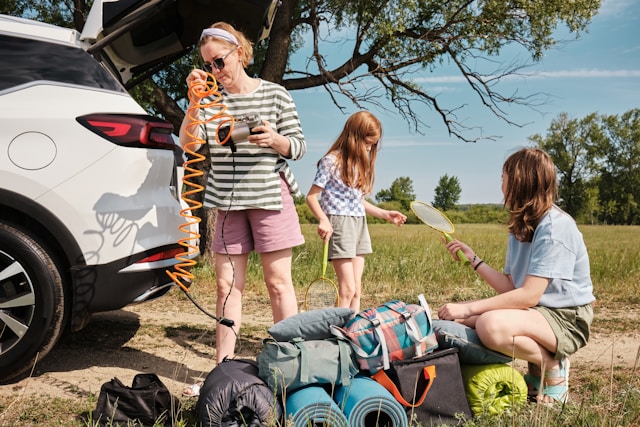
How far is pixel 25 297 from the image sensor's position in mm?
3211

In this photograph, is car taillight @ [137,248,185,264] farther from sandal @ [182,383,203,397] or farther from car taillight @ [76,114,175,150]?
sandal @ [182,383,203,397]

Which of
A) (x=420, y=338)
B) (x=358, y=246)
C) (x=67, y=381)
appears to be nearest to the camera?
(x=420, y=338)

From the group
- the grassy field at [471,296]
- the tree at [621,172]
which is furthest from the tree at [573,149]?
the grassy field at [471,296]

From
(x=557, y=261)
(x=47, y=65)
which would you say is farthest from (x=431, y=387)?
(x=47, y=65)

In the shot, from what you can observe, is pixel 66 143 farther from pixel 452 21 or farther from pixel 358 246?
pixel 452 21

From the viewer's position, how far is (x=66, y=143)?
10.5ft

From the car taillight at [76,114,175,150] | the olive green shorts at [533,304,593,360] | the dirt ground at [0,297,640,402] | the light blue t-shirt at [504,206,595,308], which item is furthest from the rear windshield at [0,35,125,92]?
the olive green shorts at [533,304,593,360]

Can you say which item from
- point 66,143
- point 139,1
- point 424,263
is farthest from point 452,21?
point 66,143

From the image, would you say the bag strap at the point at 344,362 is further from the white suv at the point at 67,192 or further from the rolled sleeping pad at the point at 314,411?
the white suv at the point at 67,192

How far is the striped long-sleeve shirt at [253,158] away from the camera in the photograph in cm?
320

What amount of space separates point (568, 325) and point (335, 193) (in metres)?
1.89

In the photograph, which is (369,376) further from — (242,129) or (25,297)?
(25,297)

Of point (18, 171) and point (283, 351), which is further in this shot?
point (18, 171)

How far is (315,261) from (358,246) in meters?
4.34
